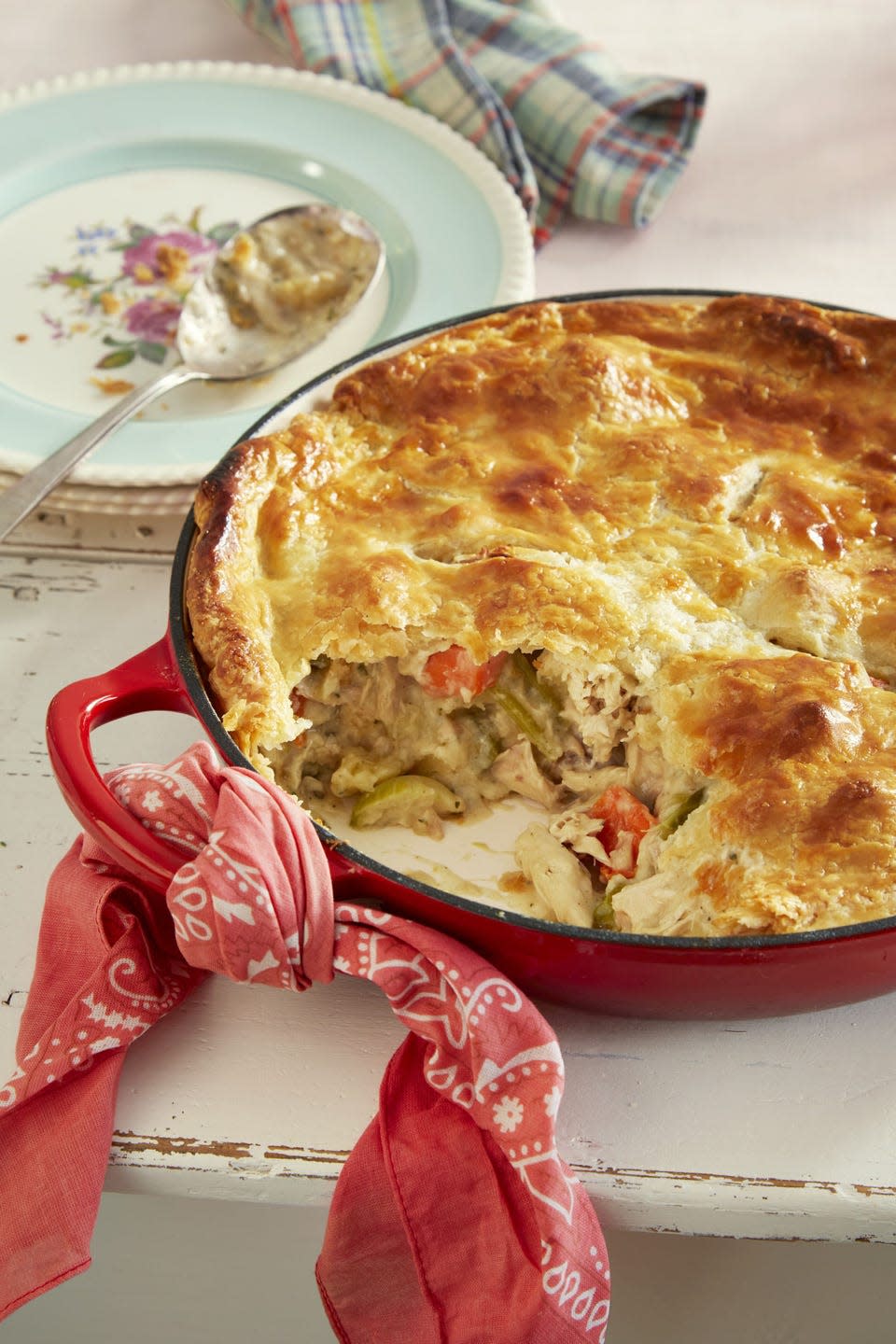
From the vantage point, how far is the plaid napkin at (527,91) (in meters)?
3.14

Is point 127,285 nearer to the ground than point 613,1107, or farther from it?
farther from it

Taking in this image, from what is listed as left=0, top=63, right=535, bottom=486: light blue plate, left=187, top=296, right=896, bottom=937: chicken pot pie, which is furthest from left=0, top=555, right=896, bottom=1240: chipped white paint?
left=0, top=63, right=535, bottom=486: light blue plate

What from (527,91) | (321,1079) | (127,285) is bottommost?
(321,1079)

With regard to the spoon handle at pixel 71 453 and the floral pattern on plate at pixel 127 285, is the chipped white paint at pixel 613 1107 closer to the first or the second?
the spoon handle at pixel 71 453

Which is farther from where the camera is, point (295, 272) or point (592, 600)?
point (295, 272)

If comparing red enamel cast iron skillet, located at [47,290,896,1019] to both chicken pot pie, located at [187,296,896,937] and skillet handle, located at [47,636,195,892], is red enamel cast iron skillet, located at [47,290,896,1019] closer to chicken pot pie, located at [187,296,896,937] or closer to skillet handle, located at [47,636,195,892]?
skillet handle, located at [47,636,195,892]

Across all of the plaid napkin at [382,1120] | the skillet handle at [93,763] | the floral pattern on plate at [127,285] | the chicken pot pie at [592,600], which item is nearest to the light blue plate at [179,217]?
the floral pattern on plate at [127,285]

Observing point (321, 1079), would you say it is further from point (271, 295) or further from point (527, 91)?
point (527, 91)

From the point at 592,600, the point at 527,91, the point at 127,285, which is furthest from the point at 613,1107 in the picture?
the point at 527,91

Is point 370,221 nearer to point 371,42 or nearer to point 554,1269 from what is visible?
point 371,42

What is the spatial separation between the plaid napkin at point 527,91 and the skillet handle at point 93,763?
1.74m

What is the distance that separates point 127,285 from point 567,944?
6.47 feet

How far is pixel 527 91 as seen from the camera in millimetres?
3260

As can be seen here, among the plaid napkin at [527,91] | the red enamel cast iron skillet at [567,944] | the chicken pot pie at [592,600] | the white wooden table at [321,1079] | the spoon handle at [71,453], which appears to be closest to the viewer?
the red enamel cast iron skillet at [567,944]
